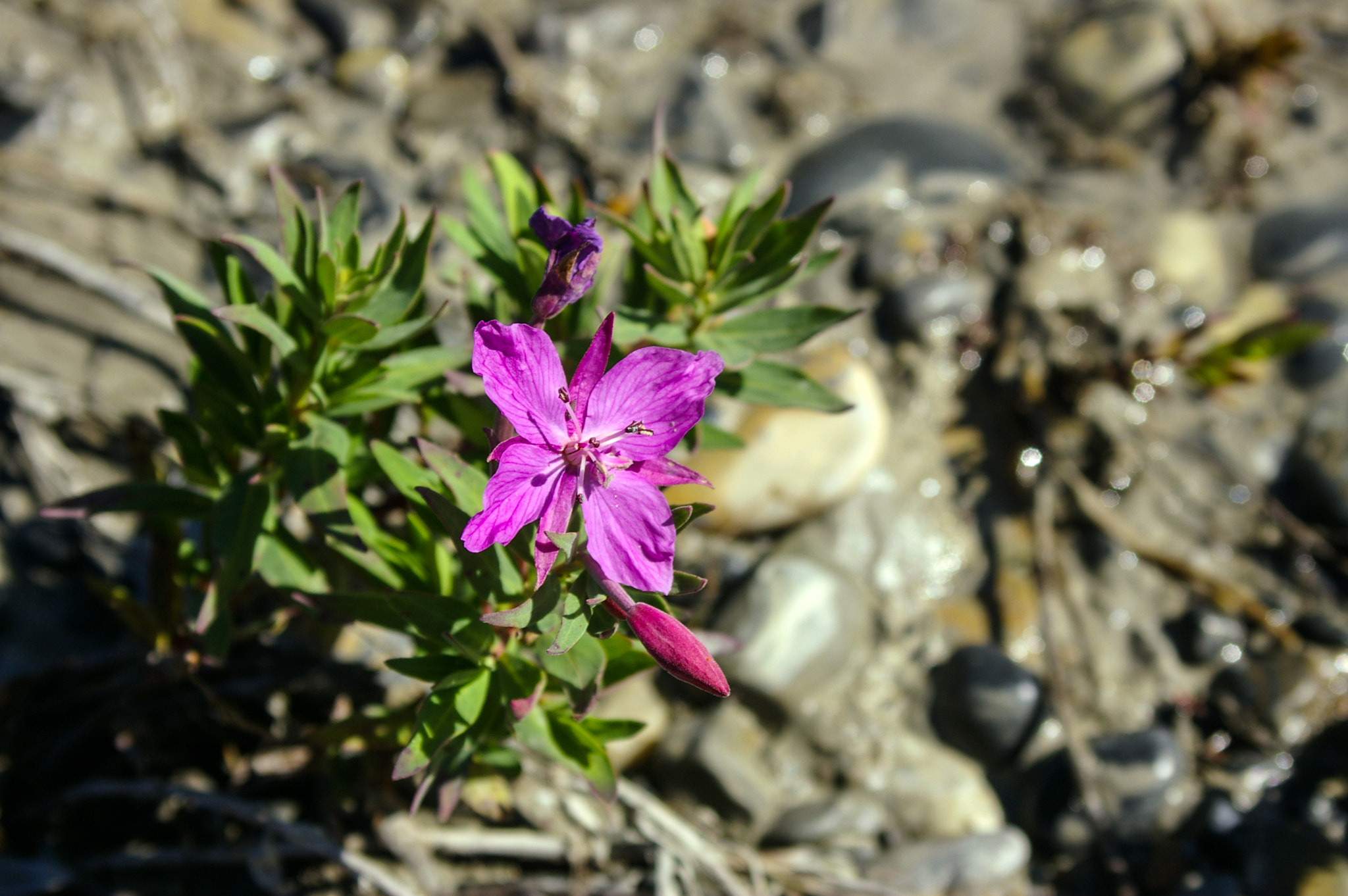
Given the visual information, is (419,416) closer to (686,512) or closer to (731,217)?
(731,217)

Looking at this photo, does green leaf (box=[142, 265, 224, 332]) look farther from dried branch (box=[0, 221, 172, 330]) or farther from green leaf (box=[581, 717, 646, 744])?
green leaf (box=[581, 717, 646, 744])

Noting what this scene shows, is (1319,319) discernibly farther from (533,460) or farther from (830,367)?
(533,460)

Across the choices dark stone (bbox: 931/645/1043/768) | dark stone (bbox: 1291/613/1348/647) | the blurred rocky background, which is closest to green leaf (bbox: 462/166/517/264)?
the blurred rocky background

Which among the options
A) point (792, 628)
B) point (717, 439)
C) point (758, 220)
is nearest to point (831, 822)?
point (792, 628)

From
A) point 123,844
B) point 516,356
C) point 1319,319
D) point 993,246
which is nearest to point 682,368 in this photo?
point 516,356

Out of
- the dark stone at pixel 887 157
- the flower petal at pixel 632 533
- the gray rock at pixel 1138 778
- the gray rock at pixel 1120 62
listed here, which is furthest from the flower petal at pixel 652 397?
the gray rock at pixel 1120 62

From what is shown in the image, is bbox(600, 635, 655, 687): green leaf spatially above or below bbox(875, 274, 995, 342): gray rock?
above
